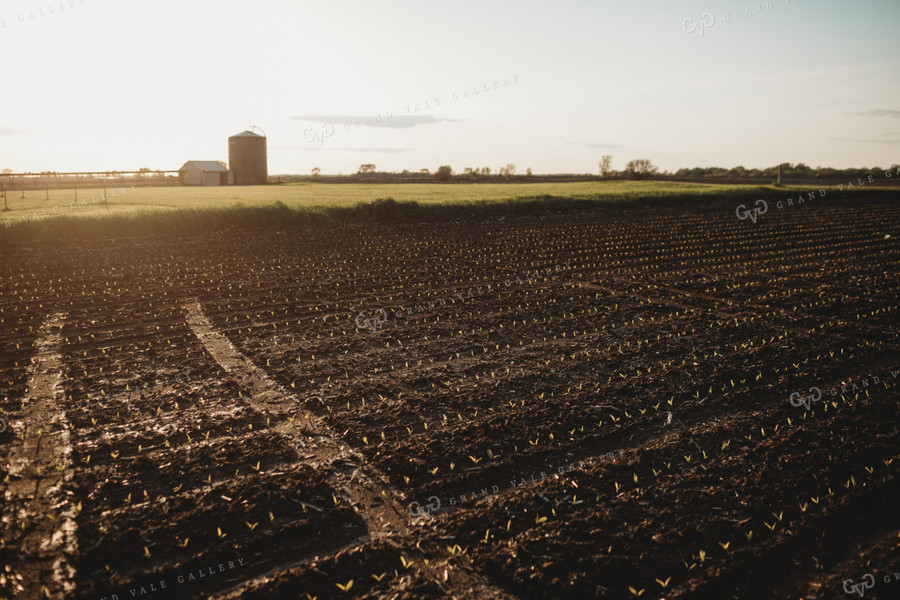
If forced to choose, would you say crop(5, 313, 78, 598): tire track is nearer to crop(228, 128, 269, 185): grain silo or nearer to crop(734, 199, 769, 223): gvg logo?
crop(734, 199, 769, 223): gvg logo

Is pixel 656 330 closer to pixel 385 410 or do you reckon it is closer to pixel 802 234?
pixel 385 410

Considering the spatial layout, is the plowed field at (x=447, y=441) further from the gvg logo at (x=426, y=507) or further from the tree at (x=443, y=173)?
the tree at (x=443, y=173)

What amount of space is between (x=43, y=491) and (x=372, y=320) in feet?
19.3

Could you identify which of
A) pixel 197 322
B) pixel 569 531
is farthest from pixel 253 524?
pixel 197 322

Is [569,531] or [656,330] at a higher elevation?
[656,330]

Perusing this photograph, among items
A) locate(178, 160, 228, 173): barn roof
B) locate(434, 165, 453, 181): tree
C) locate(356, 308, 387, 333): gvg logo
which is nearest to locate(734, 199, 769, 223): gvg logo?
locate(356, 308, 387, 333): gvg logo

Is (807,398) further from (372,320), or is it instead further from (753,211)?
(753,211)

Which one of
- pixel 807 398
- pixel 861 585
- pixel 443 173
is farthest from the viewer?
pixel 443 173

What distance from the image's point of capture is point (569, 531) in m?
4.36

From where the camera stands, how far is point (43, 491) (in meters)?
4.86

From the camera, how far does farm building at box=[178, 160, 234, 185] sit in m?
59.5

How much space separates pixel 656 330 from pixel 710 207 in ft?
92.4

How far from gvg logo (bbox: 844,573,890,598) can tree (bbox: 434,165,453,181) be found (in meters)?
69.4

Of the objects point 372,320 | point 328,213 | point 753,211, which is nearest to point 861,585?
point 372,320
